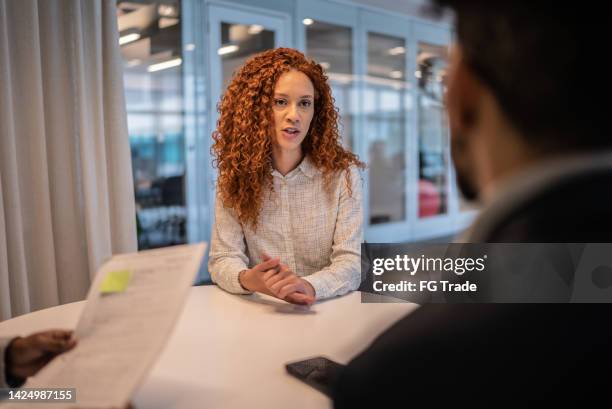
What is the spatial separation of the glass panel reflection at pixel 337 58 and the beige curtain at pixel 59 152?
2638mm

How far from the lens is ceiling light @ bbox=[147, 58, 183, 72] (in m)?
4.12

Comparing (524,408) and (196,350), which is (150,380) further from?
(524,408)

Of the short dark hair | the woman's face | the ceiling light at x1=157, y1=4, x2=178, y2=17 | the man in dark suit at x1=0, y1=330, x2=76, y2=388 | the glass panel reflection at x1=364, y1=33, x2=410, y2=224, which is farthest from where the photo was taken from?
the glass panel reflection at x1=364, y1=33, x2=410, y2=224

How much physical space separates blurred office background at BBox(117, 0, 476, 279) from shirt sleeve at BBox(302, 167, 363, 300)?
1.37 metres

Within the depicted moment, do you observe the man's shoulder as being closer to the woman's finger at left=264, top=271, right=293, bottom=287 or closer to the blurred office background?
the woman's finger at left=264, top=271, right=293, bottom=287

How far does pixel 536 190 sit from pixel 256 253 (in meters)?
1.40

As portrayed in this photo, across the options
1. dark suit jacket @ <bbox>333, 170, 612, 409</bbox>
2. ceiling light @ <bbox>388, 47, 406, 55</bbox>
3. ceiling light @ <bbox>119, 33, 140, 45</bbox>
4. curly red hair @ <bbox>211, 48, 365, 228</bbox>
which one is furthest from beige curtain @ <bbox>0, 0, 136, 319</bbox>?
ceiling light @ <bbox>388, 47, 406, 55</bbox>

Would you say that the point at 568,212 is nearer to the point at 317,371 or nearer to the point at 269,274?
the point at 317,371

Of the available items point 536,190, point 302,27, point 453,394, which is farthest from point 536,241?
point 302,27

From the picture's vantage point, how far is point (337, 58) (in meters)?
5.54

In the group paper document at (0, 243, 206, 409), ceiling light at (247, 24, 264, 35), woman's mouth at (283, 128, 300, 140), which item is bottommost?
paper document at (0, 243, 206, 409)

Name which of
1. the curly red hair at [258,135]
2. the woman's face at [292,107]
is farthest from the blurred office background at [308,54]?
the woman's face at [292,107]

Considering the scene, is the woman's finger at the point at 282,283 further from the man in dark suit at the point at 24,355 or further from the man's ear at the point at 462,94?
the man's ear at the point at 462,94

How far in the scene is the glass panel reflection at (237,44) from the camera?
442cm
